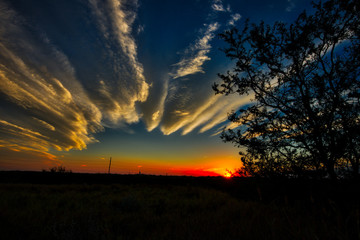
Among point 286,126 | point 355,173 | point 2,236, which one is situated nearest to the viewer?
point 2,236

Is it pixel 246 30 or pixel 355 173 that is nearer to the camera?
pixel 355 173

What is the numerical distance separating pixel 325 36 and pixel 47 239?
1240 centimetres

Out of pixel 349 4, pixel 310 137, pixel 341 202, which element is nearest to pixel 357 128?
pixel 310 137

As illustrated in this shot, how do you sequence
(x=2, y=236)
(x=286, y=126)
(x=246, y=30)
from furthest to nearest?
(x=246, y=30) < (x=286, y=126) < (x=2, y=236)

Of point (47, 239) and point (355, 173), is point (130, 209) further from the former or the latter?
point (355, 173)

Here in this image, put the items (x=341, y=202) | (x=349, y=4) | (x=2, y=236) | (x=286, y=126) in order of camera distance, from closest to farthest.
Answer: (x=2, y=236), (x=341, y=202), (x=349, y=4), (x=286, y=126)

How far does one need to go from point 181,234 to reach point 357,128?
6810 millimetres

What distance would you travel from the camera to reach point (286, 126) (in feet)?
23.3

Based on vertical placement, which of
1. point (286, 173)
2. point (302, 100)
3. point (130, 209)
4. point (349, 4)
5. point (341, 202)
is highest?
point (349, 4)

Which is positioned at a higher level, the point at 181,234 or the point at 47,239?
the point at 181,234

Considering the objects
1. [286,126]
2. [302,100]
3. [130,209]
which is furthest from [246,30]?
[130,209]

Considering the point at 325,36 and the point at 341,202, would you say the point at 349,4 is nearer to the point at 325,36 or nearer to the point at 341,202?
the point at 325,36

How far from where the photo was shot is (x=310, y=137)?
6.32 metres

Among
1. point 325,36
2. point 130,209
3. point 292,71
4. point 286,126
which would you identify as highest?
point 325,36
